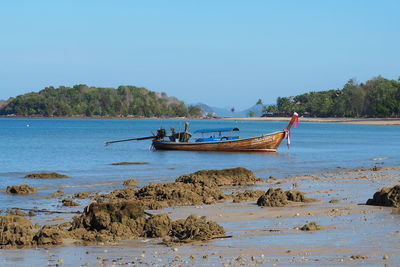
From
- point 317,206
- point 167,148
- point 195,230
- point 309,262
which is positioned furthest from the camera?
point 167,148

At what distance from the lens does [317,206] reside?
14930 mm

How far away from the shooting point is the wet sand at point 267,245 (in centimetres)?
931

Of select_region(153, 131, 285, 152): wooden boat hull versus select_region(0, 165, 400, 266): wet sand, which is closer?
Result: select_region(0, 165, 400, 266): wet sand

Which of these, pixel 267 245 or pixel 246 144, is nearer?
pixel 267 245

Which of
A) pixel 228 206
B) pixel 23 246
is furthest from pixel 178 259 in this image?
pixel 228 206

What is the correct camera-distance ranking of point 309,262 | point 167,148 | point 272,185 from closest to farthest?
point 309,262, point 272,185, point 167,148

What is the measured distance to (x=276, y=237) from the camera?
11.0 m

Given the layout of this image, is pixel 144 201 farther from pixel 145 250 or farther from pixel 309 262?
pixel 309 262

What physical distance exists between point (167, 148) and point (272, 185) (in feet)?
90.2

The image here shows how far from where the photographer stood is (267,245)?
A: 10.3m

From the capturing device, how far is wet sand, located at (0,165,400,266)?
30.6 feet

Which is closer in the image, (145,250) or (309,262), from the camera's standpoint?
(309,262)

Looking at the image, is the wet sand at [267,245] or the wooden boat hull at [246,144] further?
the wooden boat hull at [246,144]

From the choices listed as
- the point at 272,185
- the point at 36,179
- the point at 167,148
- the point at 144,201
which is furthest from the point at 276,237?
the point at 167,148
